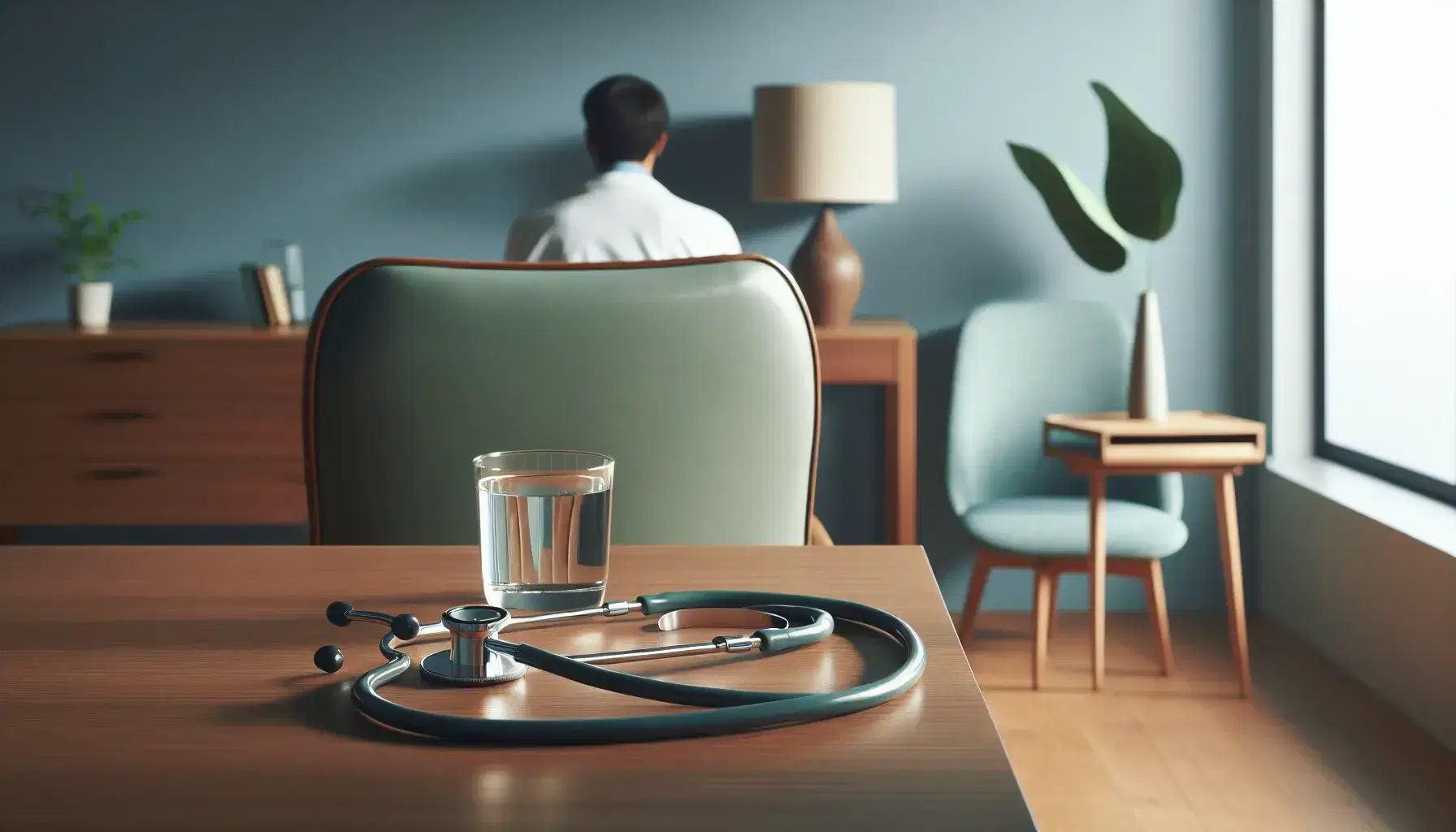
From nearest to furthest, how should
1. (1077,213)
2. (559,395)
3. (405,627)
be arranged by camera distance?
(405,627), (559,395), (1077,213)

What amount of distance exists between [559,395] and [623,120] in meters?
1.62

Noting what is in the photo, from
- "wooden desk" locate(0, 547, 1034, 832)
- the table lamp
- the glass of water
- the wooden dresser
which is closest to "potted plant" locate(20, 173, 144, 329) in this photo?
the wooden dresser

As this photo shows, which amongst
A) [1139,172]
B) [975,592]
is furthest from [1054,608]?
[1139,172]

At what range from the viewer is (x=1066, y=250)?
3.55 metres

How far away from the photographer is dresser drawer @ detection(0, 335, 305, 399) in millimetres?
3209

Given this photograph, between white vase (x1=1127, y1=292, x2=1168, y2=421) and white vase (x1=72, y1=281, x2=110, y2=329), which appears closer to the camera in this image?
white vase (x1=1127, y1=292, x2=1168, y2=421)

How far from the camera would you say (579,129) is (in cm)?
359

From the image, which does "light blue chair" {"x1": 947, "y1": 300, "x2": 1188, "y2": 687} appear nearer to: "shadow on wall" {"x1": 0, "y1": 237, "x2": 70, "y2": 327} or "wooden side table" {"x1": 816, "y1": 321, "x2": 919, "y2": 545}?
"wooden side table" {"x1": 816, "y1": 321, "x2": 919, "y2": 545}

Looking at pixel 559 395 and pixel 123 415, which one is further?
pixel 123 415

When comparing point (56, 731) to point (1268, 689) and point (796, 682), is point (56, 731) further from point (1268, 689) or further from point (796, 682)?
point (1268, 689)

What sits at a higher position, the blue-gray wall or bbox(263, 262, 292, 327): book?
the blue-gray wall

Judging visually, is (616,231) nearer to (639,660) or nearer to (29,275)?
(639,660)

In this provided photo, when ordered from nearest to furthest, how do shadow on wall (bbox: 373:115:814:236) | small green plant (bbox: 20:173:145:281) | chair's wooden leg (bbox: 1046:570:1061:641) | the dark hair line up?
the dark hair, chair's wooden leg (bbox: 1046:570:1061:641), small green plant (bbox: 20:173:145:281), shadow on wall (bbox: 373:115:814:236)

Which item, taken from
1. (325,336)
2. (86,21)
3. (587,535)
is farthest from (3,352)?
(587,535)
